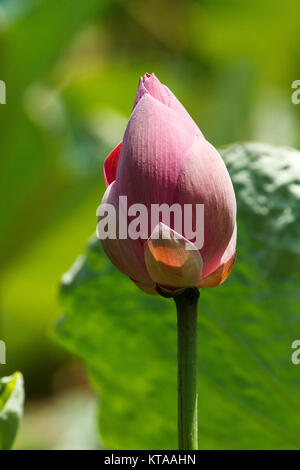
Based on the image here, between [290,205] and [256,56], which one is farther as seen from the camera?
[256,56]

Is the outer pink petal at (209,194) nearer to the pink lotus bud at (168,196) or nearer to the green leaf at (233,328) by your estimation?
the pink lotus bud at (168,196)

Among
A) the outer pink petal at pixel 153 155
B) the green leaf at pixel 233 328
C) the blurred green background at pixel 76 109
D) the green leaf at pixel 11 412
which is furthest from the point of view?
the blurred green background at pixel 76 109

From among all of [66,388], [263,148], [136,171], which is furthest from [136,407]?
[66,388]

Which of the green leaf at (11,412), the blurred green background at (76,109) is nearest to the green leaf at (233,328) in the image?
the green leaf at (11,412)

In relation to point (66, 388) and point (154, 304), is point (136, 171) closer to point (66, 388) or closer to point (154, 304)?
point (154, 304)

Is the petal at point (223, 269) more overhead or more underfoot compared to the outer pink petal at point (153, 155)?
more underfoot

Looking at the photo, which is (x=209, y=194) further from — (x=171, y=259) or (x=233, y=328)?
(x=233, y=328)
